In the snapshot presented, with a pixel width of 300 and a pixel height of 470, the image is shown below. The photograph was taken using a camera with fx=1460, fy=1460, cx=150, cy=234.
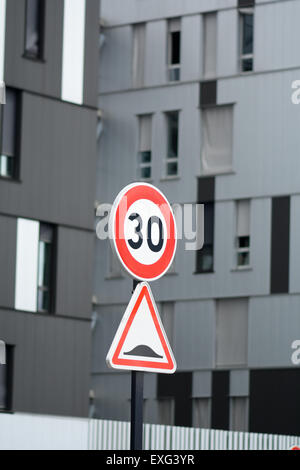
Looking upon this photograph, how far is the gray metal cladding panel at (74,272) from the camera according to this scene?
31.1 meters

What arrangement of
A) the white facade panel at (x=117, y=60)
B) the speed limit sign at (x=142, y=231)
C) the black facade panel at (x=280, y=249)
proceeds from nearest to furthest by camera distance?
1. the speed limit sign at (x=142, y=231)
2. the black facade panel at (x=280, y=249)
3. the white facade panel at (x=117, y=60)

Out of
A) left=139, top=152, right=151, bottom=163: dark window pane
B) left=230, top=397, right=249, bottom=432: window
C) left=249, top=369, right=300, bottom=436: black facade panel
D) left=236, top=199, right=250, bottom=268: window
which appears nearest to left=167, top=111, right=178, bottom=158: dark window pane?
left=139, top=152, right=151, bottom=163: dark window pane

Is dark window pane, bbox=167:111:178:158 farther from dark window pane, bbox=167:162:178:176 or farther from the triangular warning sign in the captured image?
the triangular warning sign

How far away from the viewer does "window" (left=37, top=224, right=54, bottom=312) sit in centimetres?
3075

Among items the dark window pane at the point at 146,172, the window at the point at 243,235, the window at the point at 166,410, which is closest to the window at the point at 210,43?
the dark window pane at the point at 146,172

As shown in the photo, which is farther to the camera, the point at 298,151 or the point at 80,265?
the point at 298,151

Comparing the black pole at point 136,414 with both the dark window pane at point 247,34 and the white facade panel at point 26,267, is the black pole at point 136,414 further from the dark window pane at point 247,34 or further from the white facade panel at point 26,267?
the dark window pane at point 247,34

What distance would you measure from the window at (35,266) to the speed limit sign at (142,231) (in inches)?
886

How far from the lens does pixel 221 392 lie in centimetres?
4412

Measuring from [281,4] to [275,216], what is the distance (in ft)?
21.3

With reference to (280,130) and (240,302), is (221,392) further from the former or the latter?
(280,130)

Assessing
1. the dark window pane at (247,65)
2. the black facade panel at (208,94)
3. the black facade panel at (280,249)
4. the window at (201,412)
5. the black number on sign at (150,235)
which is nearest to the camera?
the black number on sign at (150,235)
